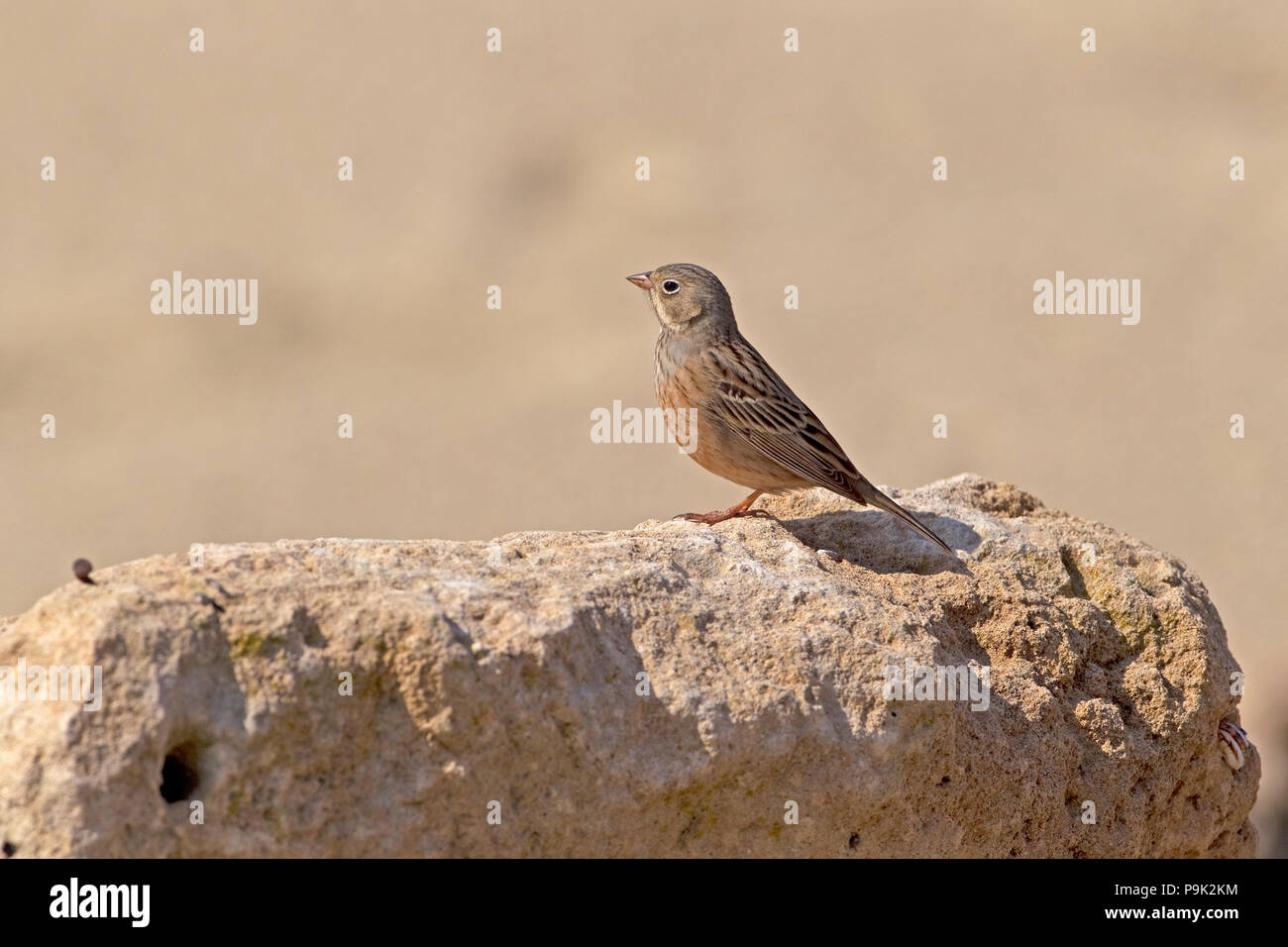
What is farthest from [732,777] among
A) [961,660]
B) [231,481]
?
[231,481]

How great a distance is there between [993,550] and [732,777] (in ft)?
7.19

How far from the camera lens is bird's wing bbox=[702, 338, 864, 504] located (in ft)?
22.2

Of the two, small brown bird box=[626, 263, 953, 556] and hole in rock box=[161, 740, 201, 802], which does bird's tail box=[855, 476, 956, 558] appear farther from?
hole in rock box=[161, 740, 201, 802]

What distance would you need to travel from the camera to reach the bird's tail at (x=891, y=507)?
6160mm

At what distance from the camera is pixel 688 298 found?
26.4ft

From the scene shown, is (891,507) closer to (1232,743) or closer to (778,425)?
(778,425)

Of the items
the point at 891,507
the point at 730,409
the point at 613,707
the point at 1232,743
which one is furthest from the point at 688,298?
the point at 613,707

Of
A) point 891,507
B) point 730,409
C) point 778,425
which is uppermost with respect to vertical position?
point 730,409

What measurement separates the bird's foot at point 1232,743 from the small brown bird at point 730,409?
137 cm

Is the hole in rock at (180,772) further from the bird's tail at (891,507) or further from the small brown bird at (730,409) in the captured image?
the bird's tail at (891,507)

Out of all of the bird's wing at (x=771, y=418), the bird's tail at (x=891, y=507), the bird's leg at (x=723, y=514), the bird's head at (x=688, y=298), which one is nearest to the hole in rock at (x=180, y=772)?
the bird's leg at (x=723, y=514)

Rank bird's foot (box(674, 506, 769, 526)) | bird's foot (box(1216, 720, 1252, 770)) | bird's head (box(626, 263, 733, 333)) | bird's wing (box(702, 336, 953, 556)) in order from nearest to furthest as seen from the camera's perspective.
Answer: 1. bird's foot (box(1216, 720, 1252, 770))
2. bird's wing (box(702, 336, 953, 556))
3. bird's foot (box(674, 506, 769, 526))
4. bird's head (box(626, 263, 733, 333))

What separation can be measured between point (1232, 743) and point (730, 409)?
2.81 metres

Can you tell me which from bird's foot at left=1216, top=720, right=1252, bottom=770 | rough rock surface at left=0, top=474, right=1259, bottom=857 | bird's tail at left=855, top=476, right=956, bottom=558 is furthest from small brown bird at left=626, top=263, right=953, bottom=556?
bird's foot at left=1216, top=720, right=1252, bottom=770
